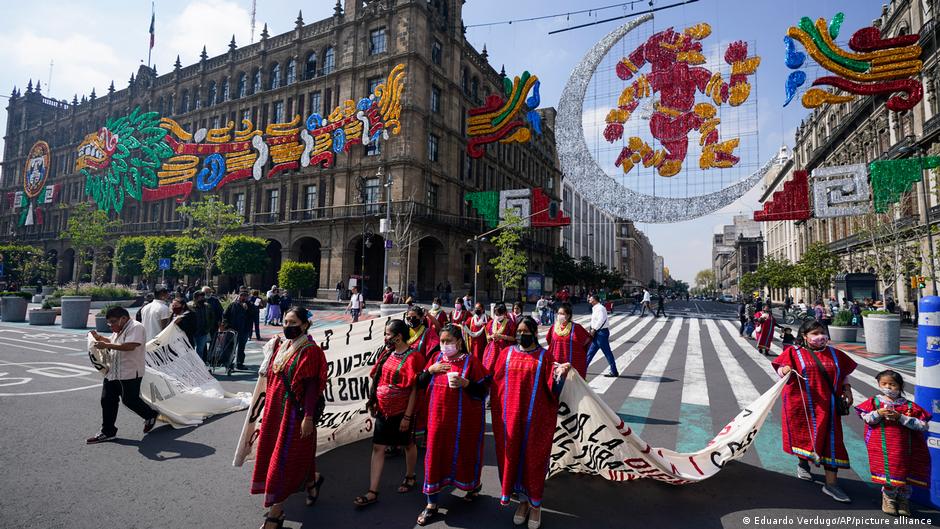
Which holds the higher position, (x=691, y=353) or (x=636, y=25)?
(x=636, y=25)

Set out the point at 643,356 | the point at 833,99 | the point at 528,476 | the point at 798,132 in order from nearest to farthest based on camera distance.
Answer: the point at 528,476 < the point at 643,356 < the point at 833,99 < the point at 798,132

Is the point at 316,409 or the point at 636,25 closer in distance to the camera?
the point at 316,409

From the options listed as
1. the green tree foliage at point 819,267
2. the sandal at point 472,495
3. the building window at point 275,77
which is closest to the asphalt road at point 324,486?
the sandal at point 472,495

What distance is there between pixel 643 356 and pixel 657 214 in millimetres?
10613

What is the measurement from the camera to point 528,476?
3566 mm

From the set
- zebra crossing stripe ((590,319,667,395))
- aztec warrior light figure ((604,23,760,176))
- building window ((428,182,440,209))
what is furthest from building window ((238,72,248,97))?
zebra crossing stripe ((590,319,667,395))

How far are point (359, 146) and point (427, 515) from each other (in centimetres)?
3416

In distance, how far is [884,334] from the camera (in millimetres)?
13781

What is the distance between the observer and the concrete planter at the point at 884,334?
13.7 metres

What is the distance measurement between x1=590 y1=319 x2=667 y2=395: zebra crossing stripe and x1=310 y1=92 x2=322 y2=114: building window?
31.2 metres

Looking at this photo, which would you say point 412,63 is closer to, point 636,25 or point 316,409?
point 636,25

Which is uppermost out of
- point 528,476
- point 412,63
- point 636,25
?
point 412,63

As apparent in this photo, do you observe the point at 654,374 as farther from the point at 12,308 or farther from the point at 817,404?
the point at 12,308

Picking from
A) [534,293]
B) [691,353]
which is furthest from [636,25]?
[534,293]
